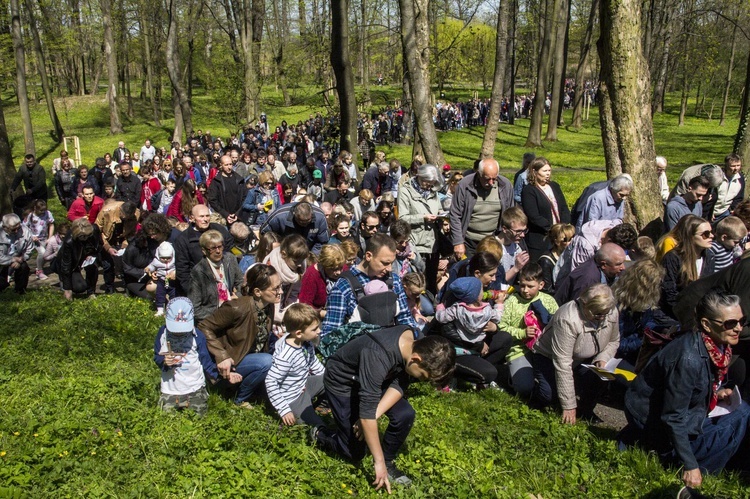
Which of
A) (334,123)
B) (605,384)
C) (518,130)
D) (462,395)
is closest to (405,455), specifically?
(462,395)

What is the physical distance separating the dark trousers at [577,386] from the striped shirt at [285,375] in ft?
7.23

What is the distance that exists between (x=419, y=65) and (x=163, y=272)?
7.13m

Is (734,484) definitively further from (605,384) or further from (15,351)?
(15,351)

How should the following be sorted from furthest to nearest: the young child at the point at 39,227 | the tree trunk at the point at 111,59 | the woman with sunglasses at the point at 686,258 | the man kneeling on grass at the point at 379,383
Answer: the tree trunk at the point at 111,59, the young child at the point at 39,227, the woman with sunglasses at the point at 686,258, the man kneeling on grass at the point at 379,383

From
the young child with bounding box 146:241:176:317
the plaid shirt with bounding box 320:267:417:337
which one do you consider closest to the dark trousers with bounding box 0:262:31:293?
the young child with bounding box 146:241:176:317

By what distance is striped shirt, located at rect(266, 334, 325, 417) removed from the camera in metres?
5.13

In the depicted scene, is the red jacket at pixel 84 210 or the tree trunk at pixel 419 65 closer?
the red jacket at pixel 84 210

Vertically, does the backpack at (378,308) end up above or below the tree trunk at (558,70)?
below

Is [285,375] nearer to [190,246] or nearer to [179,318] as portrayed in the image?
[179,318]

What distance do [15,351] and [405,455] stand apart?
4.77 meters

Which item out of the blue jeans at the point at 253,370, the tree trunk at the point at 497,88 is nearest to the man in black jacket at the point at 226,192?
the blue jeans at the point at 253,370

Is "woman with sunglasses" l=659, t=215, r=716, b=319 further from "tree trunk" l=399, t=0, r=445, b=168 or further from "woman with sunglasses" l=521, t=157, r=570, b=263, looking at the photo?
"tree trunk" l=399, t=0, r=445, b=168

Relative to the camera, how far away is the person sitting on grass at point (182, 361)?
514 centimetres

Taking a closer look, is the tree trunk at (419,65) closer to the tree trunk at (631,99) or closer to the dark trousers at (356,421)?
the tree trunk at (631,99)
